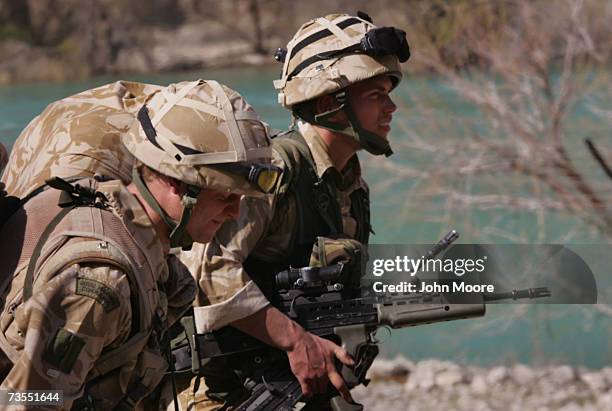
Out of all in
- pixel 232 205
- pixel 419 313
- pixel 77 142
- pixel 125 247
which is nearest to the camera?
pixel 125 247

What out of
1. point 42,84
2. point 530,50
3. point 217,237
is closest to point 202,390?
point 217,237

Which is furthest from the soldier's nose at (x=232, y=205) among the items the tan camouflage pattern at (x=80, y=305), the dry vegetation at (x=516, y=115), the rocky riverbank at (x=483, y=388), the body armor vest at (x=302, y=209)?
the dry vegetation at (x=516, y=115)

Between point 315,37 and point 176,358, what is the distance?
1185mm

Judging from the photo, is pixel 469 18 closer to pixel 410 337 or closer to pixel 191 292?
pixel 410 337

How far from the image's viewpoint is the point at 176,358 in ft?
11.6

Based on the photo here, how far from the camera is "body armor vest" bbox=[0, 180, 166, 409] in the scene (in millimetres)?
2338

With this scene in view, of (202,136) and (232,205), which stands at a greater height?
(202,136)

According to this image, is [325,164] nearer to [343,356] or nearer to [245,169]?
[343,356]

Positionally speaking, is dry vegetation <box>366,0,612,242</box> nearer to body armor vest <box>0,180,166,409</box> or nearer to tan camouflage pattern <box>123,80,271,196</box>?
tan camouflage pattern <box>123,80,271,196</box>

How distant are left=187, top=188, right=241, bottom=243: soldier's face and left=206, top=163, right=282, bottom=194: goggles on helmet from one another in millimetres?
58

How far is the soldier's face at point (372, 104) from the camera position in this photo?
3.74 meters

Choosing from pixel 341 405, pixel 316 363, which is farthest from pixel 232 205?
pixel 341 405

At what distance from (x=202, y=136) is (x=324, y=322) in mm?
1157

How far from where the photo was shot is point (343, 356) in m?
3.54
